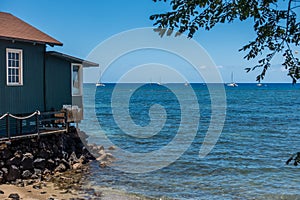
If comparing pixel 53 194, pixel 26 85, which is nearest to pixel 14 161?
pixel 53 194

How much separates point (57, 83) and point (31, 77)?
1691 millimetres

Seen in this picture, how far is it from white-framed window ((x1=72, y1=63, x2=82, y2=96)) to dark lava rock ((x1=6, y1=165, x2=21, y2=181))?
5.74 m

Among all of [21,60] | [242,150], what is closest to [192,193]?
[21,60]

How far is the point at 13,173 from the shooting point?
1144 centimetres

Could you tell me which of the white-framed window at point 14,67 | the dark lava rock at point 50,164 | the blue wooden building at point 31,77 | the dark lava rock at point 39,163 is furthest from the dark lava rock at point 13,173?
the white-framed window at point 14,67

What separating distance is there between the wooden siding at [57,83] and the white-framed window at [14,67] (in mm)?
1593

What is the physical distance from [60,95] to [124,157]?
4491mm

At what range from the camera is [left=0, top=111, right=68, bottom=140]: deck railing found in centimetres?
1220

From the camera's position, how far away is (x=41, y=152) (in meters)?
12.9

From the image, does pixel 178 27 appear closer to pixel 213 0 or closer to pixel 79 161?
pixel 213 0

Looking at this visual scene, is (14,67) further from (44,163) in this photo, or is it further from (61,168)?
(61,168)

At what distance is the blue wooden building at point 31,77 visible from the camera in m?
12.9

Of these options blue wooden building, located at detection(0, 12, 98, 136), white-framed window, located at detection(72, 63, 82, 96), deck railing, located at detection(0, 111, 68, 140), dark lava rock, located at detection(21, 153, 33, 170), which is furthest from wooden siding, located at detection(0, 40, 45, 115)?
white-framed window, located at detection(72, 63, 82, 96)

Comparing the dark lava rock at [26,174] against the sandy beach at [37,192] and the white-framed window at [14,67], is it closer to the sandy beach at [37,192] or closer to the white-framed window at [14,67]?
the sandy beach at [37,192]
